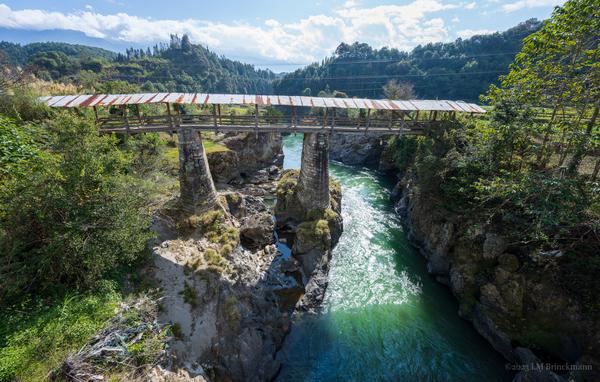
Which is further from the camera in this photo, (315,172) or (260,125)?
(315,172)

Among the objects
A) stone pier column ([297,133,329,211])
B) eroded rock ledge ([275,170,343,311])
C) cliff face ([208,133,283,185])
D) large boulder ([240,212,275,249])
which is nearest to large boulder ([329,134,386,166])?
cliff face ([208,133,283,185])

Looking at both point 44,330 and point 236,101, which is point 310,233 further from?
point 44,330

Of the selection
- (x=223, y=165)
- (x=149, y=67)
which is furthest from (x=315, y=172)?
(x=149, y=67)

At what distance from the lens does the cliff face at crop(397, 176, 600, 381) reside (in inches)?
500

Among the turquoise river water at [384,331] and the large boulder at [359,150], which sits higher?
the large boulder at [359,150]

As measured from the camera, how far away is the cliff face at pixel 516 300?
12688 mm

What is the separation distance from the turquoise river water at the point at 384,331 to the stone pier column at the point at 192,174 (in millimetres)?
11855

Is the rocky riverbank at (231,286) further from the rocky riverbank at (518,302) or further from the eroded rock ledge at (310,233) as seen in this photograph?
the rocky riverbank at (518,302)

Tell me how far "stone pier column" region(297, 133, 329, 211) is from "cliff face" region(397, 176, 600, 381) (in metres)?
10.2

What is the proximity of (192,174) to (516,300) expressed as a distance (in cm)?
2318

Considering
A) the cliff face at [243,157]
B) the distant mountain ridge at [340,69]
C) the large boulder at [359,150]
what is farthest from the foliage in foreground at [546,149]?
the distant mountain ridge at [340,69]

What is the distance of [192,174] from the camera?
20.0 m

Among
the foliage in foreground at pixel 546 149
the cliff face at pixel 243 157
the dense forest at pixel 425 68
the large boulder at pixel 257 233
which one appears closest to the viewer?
the foliage in foreground at pixel 546 149

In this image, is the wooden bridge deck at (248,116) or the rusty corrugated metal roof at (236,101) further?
the wooden bridge deck at (248,116)
